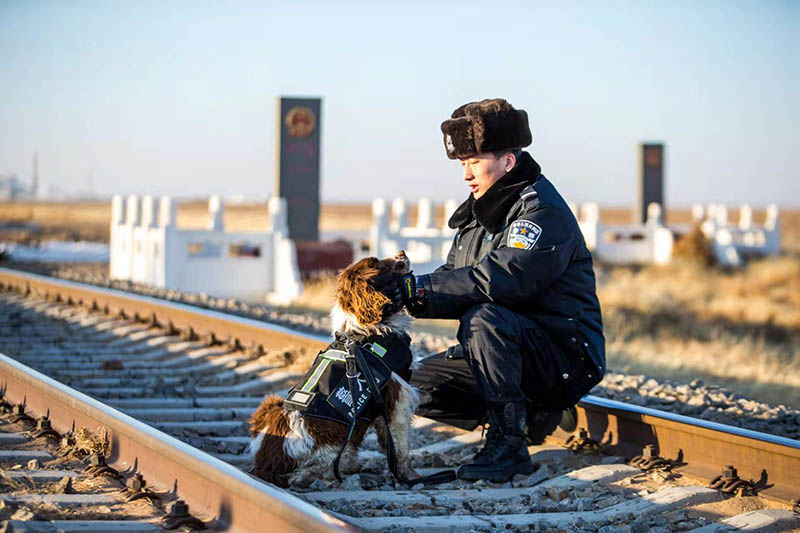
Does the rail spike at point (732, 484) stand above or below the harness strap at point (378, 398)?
below

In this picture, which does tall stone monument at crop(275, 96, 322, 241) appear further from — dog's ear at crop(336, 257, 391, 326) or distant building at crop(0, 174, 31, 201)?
distant building at crop(0, 174, 31, 201)

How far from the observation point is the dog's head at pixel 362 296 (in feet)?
14.3

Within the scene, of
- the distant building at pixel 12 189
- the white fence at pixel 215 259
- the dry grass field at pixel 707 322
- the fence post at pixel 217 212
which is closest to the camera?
the dry grass field at pixel 707 322

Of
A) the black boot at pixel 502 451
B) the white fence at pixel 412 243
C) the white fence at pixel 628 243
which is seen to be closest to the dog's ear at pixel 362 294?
the black boot at pixel 502 451

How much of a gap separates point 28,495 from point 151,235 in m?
16.5

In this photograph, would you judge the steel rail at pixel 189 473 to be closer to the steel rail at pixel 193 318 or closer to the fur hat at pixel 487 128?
the fur hat at pixel 487 128

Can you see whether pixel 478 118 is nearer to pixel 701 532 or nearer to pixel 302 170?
pixel 701 532

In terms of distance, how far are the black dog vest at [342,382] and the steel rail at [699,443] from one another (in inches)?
52.0

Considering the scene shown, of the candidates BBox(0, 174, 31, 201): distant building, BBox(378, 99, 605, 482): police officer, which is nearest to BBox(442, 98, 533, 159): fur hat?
BBox(378, 99, 605, 482): police officer

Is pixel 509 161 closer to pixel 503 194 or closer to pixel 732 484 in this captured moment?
pixel 503 194

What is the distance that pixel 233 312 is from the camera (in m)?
11.5

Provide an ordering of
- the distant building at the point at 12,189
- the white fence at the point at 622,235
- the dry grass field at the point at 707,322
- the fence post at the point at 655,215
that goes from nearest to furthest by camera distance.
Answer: the dry grass field at the point at 707,322 < the white fence at the point at 622,235 < the fence post at the point at 655,215 < the distant building at the point at 12,189

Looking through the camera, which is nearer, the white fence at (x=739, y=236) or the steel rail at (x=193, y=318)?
the steel rail at (x=193, y=318)

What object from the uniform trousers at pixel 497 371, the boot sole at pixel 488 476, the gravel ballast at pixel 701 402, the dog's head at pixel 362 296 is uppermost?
the dog's head at pixel 362 296
